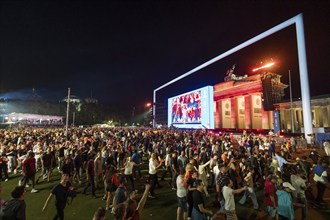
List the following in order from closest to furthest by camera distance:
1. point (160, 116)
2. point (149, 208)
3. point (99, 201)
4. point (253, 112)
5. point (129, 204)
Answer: point (129, 204)
point (149, 208)
point (99, 201)
point (253, 112)
point (160, 116)

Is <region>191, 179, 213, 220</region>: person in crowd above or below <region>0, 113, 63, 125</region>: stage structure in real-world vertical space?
below

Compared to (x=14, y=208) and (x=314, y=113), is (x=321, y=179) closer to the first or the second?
(x=14, y=208)

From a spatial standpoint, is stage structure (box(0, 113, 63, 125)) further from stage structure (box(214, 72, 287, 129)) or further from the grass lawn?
the grass lawn

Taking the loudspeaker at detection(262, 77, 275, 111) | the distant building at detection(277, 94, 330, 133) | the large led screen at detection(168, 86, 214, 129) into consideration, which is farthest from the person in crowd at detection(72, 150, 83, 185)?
the distant building at detection(277, 94, 330, 133)

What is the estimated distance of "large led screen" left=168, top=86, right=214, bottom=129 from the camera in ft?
106

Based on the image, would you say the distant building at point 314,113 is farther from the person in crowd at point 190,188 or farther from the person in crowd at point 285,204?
the person in crowd at point 190,188

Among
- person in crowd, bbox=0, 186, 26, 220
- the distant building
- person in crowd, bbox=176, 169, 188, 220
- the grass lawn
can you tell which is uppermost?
the distant building

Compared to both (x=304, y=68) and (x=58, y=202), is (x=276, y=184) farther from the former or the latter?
(x=304, y=68)

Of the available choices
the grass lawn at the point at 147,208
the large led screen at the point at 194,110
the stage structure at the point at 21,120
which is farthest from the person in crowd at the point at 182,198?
the stage structure at the point at 21,120

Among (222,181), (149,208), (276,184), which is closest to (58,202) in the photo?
(149,208)

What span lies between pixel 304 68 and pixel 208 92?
14.9 m

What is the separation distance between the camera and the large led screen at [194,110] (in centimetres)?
3241

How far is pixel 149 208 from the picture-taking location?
6688 mm

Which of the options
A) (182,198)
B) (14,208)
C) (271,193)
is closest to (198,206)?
(182,198)
